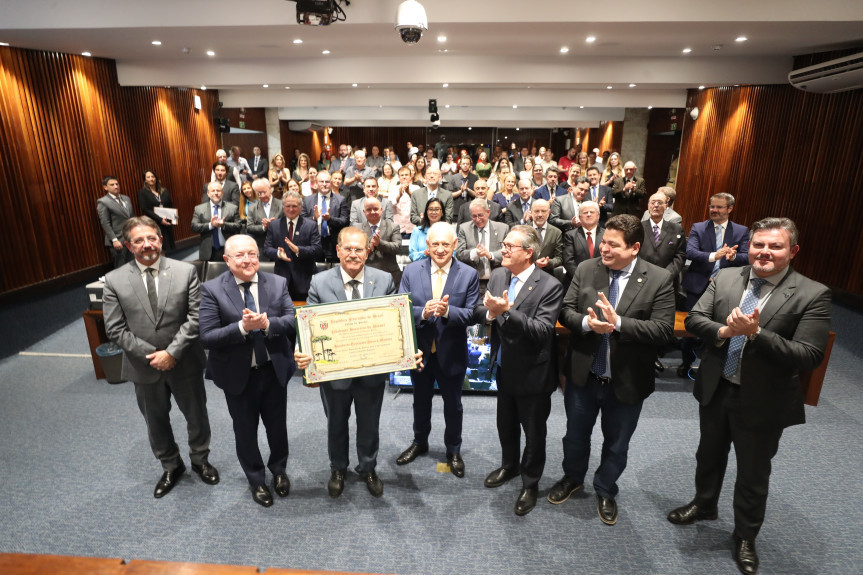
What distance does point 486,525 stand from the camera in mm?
2727

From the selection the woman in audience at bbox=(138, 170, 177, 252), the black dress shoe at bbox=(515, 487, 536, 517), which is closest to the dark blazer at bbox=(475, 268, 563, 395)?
the black dress shoe at bbox=(515, 487, 536, 517)

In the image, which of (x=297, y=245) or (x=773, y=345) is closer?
(x=773, y=345)

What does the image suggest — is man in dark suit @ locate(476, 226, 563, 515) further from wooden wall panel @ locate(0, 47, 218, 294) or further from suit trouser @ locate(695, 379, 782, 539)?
wooden wall panel @ locate(0, 47, 218, 294)

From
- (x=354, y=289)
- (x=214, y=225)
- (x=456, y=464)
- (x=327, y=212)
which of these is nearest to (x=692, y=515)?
(x=456, y=464)

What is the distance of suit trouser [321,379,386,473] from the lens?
2775mm

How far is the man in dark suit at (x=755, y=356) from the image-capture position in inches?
83.7

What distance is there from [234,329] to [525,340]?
158 cm

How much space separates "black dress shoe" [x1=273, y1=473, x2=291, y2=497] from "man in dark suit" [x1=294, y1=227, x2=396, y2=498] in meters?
0.26

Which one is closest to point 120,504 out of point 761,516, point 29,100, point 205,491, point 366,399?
point 205,491

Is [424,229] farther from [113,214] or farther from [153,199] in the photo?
[153,199]

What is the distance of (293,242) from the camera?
472 centimetres

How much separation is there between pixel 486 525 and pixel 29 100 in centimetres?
824

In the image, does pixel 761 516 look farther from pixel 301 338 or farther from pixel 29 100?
pixel 29 100

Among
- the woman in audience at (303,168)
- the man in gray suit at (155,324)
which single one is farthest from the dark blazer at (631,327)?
the woman in audience at (303,168)
